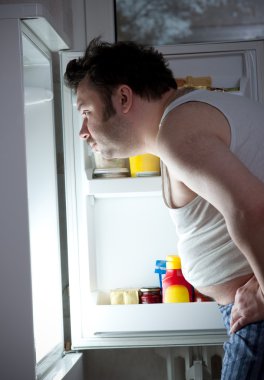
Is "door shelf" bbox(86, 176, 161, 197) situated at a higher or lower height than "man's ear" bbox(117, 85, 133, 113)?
lower

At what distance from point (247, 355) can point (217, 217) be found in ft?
0.87

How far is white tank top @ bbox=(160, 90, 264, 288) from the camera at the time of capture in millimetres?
1238

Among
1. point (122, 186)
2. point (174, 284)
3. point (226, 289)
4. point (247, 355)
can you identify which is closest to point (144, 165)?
point (122, 186)

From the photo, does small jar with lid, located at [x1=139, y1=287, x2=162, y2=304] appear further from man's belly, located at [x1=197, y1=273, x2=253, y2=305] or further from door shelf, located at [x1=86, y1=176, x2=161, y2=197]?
man's belly, located at [x1=197, y1=273, x2=253, y2=305]

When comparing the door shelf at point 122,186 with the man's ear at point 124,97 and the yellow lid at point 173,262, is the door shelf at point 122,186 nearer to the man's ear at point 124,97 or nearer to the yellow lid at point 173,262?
the yellow lid at point 173,262

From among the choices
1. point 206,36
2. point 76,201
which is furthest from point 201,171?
point 206,36

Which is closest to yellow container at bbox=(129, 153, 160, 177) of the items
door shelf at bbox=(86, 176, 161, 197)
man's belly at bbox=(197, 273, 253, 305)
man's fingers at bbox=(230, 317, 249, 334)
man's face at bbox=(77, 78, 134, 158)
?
door shelf at bbox=(86, 176, 161, 197)

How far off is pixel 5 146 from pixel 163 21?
1027mm

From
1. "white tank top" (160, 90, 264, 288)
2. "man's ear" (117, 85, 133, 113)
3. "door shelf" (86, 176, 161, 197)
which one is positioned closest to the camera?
"white tank top" (160, 90, 264, 288)

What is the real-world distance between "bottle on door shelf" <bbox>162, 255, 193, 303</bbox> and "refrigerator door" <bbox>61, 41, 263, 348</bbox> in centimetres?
3

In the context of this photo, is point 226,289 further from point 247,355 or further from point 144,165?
point 144,165

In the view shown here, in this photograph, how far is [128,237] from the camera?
2.29 meters

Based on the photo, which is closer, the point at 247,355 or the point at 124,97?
the point at 247,355

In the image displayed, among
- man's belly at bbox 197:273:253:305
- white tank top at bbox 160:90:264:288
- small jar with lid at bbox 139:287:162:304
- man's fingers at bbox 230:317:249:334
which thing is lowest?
small jar with lid at bbox 139:287:162:304
